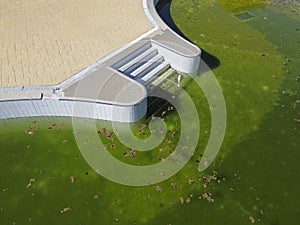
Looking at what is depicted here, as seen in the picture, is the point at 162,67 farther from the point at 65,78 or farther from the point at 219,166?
the point at 219,166

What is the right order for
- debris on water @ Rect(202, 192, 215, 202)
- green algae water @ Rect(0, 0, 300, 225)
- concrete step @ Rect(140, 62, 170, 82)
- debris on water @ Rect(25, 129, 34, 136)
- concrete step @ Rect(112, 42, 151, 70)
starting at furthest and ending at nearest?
concrete step @ Rect(140, 62, 170, 82) → concrete step @ Rect(112, 42, 151, 70) → debris on water @ Rect(25, 129, 34, 136) → debris on water @ Rect(202, 192, 215, 202) → green algae water @ Rect(0, 0, 300, 225)

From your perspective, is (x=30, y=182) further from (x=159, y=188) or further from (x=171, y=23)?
(x=171, y=23)

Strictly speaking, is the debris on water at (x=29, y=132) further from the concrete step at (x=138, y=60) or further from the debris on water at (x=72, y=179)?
the concrete step at (x=138, y=60)

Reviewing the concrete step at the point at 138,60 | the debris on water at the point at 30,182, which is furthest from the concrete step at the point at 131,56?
the debris on water at the point at 30,182

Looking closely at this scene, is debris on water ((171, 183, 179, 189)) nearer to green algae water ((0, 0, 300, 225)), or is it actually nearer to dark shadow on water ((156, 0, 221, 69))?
green algae water ((0, 0, 300, 225))

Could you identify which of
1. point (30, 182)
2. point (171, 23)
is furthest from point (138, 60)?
point (30, 182)

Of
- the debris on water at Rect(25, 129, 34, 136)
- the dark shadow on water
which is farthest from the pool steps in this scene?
the debris on water at Rect(25, 129, 34, 136)

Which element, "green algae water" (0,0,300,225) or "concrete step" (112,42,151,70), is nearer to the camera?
"green algae water" (0,0,300,225)

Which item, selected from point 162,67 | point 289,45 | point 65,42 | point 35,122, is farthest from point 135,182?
point 289,45

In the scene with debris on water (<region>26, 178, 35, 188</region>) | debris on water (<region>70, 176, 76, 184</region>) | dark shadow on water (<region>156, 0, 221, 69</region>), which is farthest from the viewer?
dark shadow on water (<region>156, 0, 221, 69</region>)

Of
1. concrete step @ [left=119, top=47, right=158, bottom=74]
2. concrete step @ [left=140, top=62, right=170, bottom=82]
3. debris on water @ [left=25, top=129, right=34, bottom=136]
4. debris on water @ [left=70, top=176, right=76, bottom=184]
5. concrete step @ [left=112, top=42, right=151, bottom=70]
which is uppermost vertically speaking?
concrete step @ [left=112, top=42, right=151, bottom=70]
